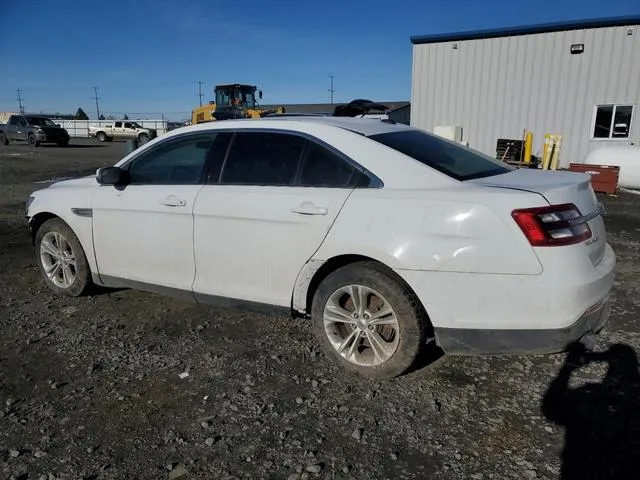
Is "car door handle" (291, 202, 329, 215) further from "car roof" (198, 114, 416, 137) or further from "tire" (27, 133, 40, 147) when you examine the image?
"tire" (27, 133, 40, 147)

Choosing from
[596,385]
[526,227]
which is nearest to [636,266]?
[596,385]

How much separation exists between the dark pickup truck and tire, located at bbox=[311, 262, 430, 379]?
34.5m

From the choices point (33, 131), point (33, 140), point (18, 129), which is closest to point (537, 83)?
point (33, 131)

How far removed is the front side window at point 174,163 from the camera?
13.2 ft

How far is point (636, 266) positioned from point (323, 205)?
14.4 ft

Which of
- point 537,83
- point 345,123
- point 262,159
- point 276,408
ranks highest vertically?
point 537,83

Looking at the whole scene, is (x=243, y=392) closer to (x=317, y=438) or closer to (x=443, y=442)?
(x=317, y=438)

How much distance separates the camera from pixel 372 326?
328 centimetres

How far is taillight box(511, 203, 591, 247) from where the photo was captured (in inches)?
108

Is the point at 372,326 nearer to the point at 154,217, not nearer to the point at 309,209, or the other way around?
the point at 309,209

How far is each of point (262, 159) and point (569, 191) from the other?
6.52 ft

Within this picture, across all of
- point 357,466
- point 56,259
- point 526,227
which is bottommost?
point 357,466

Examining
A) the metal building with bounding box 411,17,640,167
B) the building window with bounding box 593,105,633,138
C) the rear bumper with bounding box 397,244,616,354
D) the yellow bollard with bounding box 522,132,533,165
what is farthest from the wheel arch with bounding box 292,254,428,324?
the building window with bounding box 593,105,633,138

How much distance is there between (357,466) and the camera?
2.53 metres
